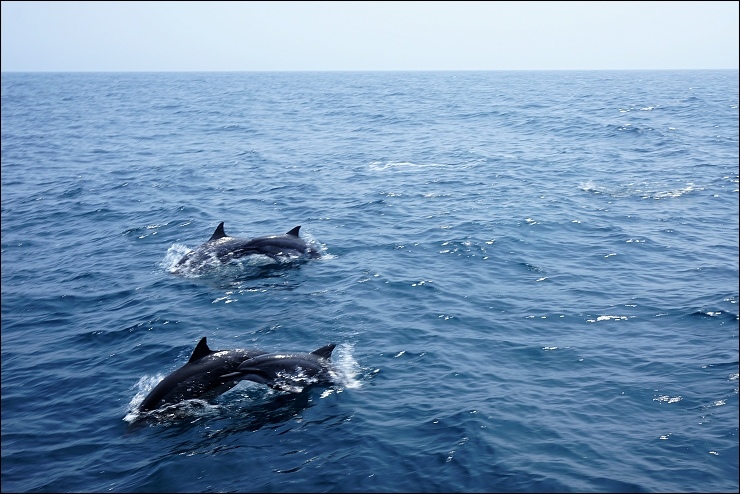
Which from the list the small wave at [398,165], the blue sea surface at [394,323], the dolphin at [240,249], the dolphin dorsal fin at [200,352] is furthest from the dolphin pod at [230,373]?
the small wave at [398,165]

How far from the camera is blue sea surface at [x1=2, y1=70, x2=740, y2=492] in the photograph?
38.1ft

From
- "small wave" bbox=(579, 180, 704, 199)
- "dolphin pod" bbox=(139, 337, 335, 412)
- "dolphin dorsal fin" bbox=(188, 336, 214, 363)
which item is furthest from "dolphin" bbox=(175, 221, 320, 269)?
"small wave" bbox=(579, 180, 704, 199)

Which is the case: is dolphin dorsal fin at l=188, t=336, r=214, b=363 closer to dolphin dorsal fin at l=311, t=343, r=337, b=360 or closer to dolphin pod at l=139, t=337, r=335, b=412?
dolphin pod at l=139, t=337, r=335, b=412

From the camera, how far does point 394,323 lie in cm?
1764

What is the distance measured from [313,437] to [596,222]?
1815 cm

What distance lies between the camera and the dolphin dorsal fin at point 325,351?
15047mm

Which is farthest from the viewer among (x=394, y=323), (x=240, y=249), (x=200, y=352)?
(x=240, y=249)

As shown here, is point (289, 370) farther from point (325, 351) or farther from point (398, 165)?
point (398, 165)

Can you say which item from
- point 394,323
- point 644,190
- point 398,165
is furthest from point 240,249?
point 398,165

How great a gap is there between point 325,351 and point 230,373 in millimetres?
2306

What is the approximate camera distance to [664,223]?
84.1ft

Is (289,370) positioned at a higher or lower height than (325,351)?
lower

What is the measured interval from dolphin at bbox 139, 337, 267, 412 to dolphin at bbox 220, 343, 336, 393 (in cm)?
25

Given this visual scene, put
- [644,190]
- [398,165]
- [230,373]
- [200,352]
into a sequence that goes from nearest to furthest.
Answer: [230,373] → [200,352] → [644,190] → [398,165]
